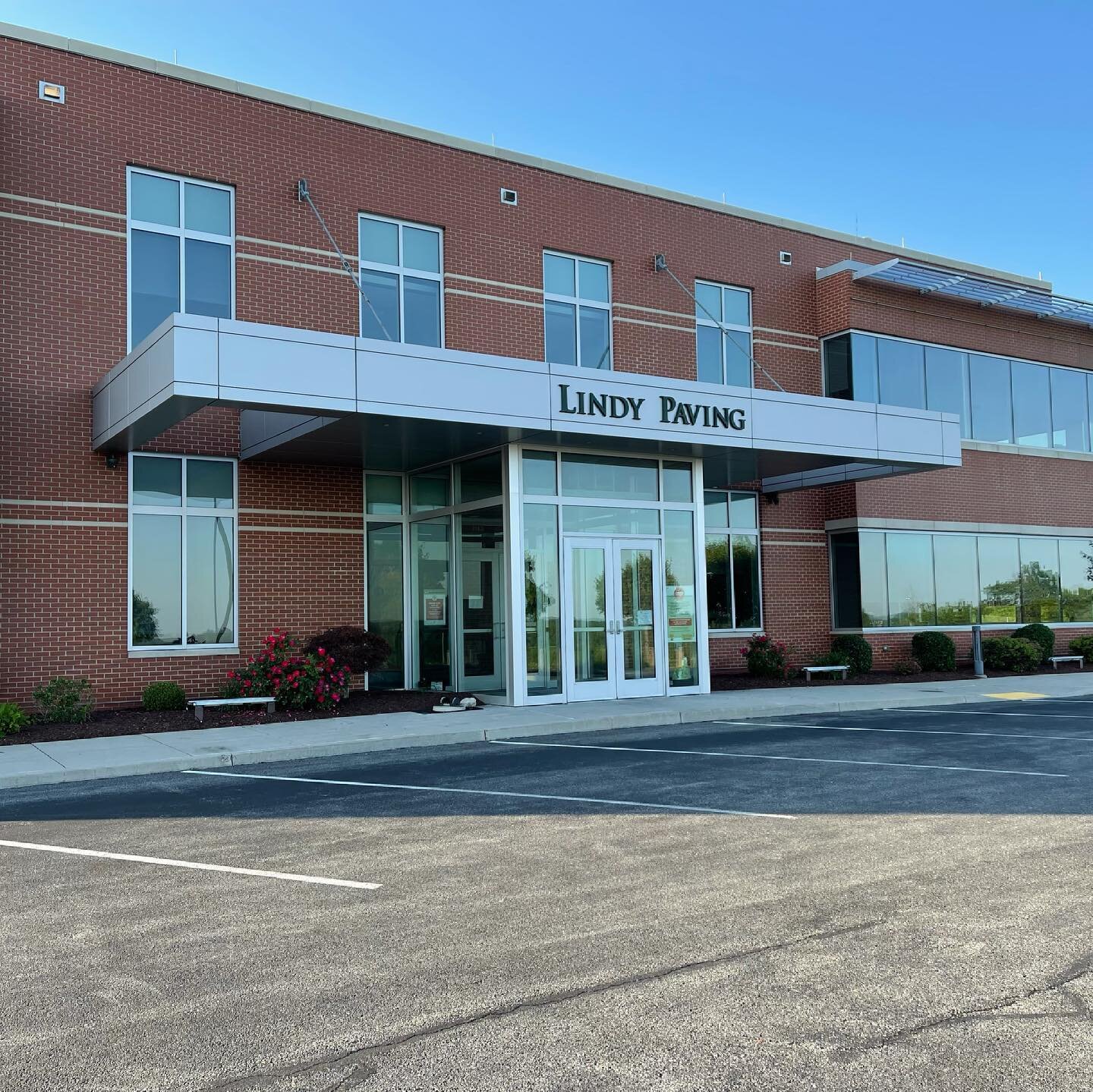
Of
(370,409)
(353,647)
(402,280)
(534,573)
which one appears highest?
(402,280)

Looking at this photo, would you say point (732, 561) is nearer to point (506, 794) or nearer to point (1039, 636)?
point (1039, 636)

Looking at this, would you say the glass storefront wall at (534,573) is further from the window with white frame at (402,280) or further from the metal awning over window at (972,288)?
the metal awning over window at (972,288)

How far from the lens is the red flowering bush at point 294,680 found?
16234 mm

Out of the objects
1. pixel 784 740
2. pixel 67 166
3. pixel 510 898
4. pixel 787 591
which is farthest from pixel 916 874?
pixel 787 591

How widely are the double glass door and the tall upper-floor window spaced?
27.8ft

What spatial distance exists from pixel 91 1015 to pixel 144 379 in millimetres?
10764

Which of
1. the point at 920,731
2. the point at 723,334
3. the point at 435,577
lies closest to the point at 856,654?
the point at 723,334

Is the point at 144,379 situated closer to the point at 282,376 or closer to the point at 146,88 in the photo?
the point at 282,376

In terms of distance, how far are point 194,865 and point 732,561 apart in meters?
17.1

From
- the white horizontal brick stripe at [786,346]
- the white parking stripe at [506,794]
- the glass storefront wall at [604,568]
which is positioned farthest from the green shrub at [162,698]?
the white horizontal brick stripe at [786,346]

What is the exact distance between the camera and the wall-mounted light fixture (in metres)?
16.4

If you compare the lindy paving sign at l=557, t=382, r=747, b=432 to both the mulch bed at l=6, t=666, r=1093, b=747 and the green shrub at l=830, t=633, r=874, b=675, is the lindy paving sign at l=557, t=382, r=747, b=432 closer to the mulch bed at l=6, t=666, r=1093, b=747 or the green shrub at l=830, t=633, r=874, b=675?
the mulch bed at l=6, t=666, r=1093, b=747

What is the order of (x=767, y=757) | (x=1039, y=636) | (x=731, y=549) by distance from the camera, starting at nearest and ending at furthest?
1. (x=767, y=757)
2. (x=731, y=549)
3. (x=1039, y=636)

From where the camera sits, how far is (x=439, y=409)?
48.8 ft
